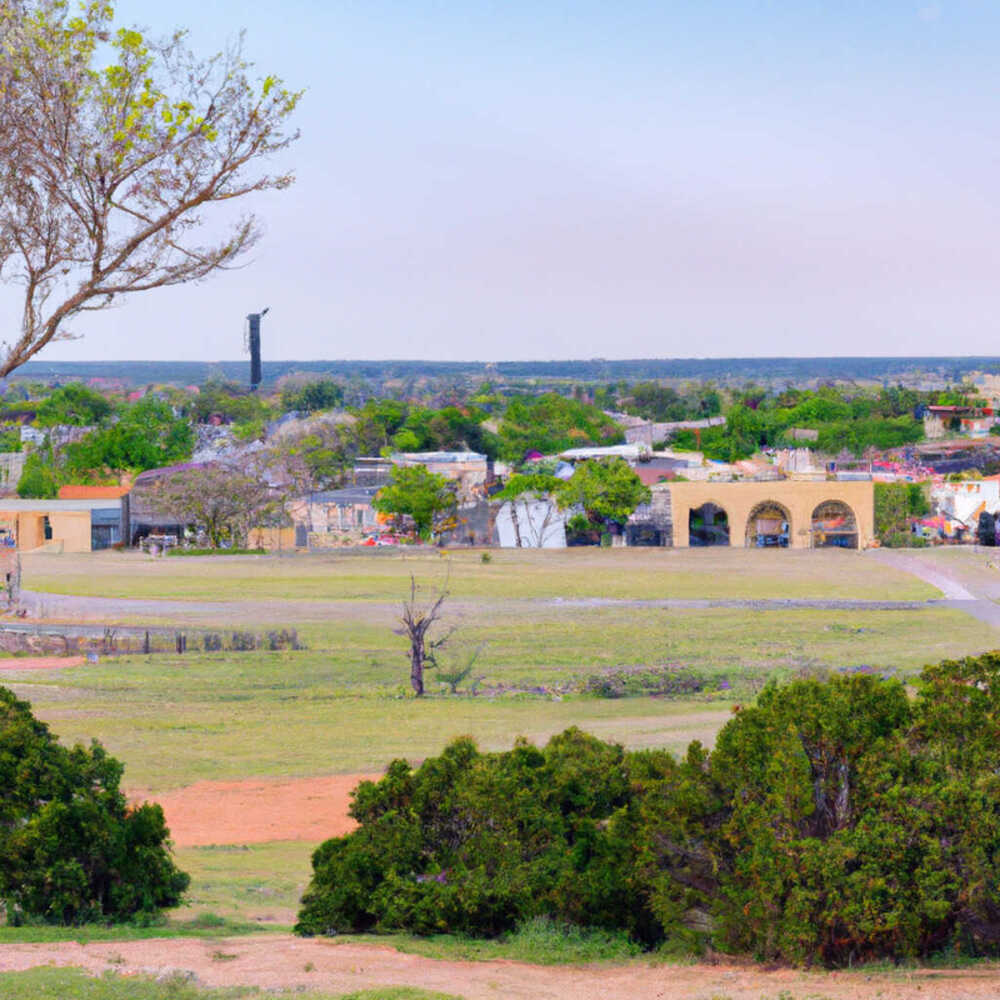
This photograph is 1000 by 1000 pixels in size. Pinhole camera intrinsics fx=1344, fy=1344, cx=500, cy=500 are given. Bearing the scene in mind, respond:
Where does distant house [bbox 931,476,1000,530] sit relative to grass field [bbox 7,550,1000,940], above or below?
above

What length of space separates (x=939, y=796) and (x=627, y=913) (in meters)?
2.11

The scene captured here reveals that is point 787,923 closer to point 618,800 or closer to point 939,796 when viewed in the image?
point 939,796

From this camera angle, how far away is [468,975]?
23.7 feet

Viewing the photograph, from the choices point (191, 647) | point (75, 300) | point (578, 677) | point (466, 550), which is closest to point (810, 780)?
point (75, 300)

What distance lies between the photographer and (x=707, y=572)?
33031mm

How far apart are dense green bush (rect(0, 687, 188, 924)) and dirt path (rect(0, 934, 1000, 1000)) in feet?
2.69

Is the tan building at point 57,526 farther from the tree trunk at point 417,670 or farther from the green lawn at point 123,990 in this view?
the green lawn at point 123,990

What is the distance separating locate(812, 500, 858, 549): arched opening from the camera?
1502 inches

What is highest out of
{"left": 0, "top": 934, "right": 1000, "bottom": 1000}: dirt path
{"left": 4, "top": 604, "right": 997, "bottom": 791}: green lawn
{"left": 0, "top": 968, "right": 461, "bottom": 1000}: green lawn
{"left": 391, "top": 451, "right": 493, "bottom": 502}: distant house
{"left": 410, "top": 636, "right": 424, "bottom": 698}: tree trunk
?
→ {"left": 391, "top": 451, "right": 493, "bottom": 502}: distant house

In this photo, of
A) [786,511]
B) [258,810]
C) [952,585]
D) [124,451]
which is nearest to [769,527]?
[786,511]

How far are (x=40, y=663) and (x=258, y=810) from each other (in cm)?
945

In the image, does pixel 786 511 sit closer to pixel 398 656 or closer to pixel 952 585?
pixel 952 585

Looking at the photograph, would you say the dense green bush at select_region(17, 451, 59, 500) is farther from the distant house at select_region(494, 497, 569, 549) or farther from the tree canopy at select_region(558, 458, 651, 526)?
the tree canopy at select_region(558, 458, 651, 526)

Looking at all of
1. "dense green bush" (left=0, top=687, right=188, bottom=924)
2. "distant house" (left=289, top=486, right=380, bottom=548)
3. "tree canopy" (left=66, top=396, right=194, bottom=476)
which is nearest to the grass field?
"dense green bush" (left=0, top=687, right=188, bottom=924)
